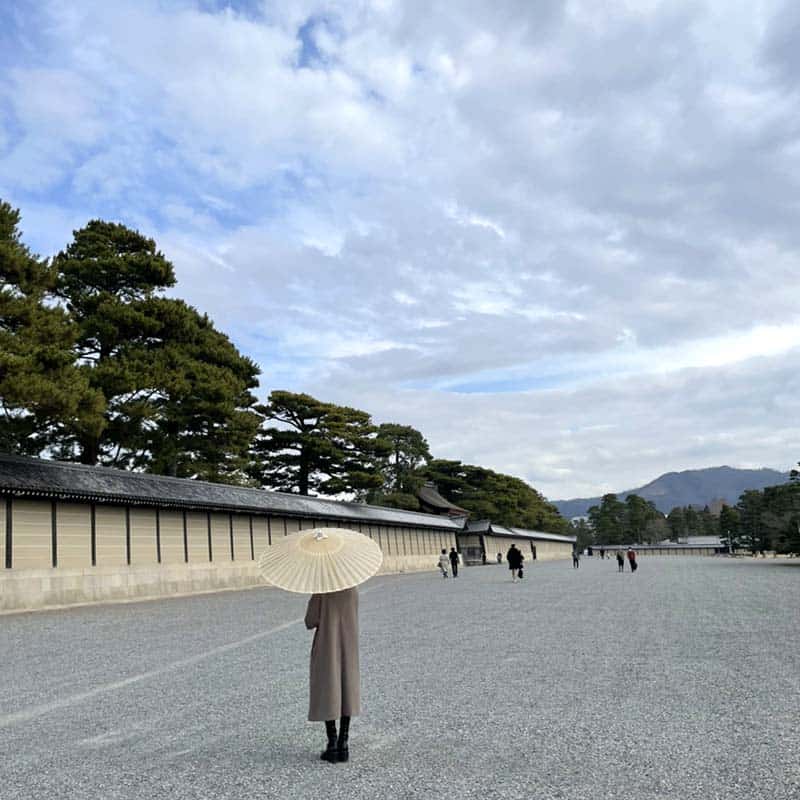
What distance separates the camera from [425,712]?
21.0 feet

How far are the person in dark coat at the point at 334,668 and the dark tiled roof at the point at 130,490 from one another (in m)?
13.3

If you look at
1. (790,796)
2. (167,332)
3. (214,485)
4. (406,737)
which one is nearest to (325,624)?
(406,737)

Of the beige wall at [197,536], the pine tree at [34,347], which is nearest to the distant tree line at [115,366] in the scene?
the pine tree at [34,347]

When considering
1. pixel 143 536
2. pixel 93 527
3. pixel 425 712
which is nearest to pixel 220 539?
pixel 143 536

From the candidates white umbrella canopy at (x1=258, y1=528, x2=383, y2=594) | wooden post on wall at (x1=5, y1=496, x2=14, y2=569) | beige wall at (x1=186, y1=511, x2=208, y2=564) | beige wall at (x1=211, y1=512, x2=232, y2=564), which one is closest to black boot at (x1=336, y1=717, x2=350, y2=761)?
white umbrella canopy at (x1=258, y1=528, x2=383, y2=594)

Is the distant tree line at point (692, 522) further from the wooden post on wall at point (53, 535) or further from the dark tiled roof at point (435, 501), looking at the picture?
the wooden post on wall at point (53, 535)

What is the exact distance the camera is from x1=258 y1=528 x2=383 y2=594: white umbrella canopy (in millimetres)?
4965

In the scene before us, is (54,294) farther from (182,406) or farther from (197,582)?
(197,582)

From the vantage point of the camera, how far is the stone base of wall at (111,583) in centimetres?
1625

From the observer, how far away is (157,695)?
24.4ft

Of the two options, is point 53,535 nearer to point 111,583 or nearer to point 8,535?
point 8,535

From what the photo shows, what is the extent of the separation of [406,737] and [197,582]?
18507mm

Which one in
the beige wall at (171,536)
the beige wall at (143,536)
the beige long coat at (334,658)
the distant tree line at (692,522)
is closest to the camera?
the beige long coat at (334,658)

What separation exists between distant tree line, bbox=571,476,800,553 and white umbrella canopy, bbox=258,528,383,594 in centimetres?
7289
